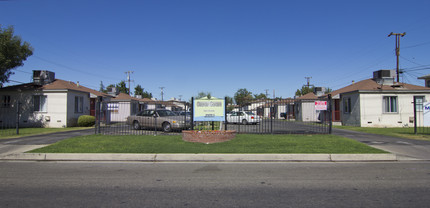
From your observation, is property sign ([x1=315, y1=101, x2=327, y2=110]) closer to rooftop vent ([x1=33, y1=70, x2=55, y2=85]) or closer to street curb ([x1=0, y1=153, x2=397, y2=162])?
street curb ([x1=0, y1=153, x2=397, y2=162])

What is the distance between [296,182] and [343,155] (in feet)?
12.0

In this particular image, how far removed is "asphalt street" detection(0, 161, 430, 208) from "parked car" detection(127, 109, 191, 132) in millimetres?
7477

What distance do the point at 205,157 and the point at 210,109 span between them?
4.10 meters

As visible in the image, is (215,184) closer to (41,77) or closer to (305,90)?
(41,77)

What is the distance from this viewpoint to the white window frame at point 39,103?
2230 centimetres

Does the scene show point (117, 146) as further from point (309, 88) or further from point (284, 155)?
point (309, 88)

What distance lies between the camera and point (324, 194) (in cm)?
504

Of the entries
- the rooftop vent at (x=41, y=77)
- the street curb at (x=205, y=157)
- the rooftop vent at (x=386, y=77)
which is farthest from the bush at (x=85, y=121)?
the rooftop vent at (x=386, y=77)

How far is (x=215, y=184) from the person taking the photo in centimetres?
580

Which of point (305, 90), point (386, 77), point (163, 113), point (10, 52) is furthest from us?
point (305, 90)

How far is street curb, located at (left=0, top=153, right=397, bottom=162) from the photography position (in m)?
8.63

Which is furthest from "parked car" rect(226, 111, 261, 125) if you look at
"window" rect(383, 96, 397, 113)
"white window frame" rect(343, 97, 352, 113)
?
"window" rect(383, 96, 397, 113)

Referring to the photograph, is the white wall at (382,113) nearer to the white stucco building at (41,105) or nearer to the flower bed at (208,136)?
the flower bed at (208,136)

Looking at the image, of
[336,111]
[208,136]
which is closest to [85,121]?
[208,136]
